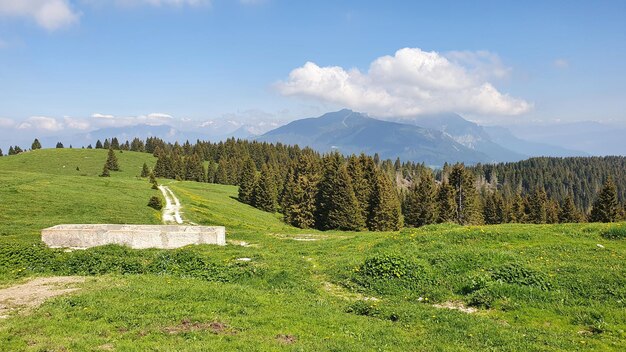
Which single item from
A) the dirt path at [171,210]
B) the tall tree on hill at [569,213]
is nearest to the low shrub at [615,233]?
the dirt path at [171,210]

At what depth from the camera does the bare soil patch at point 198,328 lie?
11195 mm

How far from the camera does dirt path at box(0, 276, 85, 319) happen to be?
1341 cm

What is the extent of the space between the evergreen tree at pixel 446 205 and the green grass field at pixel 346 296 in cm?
4361

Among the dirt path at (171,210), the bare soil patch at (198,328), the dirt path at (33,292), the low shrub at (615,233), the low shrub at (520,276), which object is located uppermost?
the low shrub at (615,233)

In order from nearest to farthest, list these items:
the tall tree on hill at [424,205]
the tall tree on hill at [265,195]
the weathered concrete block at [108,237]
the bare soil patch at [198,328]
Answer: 1. the bare soil patch at [198,328]
2. the weathered concrete block at [108,237]
3. the tall tree on hill at [424,205]
4. the tall tree on hill at [265,195]

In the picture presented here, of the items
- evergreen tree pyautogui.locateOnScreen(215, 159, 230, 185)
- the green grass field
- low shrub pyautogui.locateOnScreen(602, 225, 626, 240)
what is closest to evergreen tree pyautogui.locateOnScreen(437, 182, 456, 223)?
the green grass field

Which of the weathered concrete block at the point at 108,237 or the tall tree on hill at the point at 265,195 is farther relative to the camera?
the tall tree on hill at the point at 265,195

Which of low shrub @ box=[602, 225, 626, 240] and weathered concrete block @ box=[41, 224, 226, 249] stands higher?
low shrub @ box=[602, 225, 626, 240]

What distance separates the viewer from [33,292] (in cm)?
1525

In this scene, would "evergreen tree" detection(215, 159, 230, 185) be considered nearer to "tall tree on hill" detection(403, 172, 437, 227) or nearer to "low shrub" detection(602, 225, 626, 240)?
"tall tree on hill" detection(403, 172, 437, 227)

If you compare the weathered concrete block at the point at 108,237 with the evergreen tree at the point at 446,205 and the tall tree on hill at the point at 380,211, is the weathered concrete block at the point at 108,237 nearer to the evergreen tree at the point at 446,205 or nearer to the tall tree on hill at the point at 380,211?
the tall tree on hill at the point at 380,211

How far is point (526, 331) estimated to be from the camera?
11688 millimetres

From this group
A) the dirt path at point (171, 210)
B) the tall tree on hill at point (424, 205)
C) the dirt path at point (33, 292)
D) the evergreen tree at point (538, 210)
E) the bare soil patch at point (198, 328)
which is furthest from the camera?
the evergreen tree at point (538, 210)

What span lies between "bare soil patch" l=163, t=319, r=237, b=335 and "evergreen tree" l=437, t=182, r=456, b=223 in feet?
208
